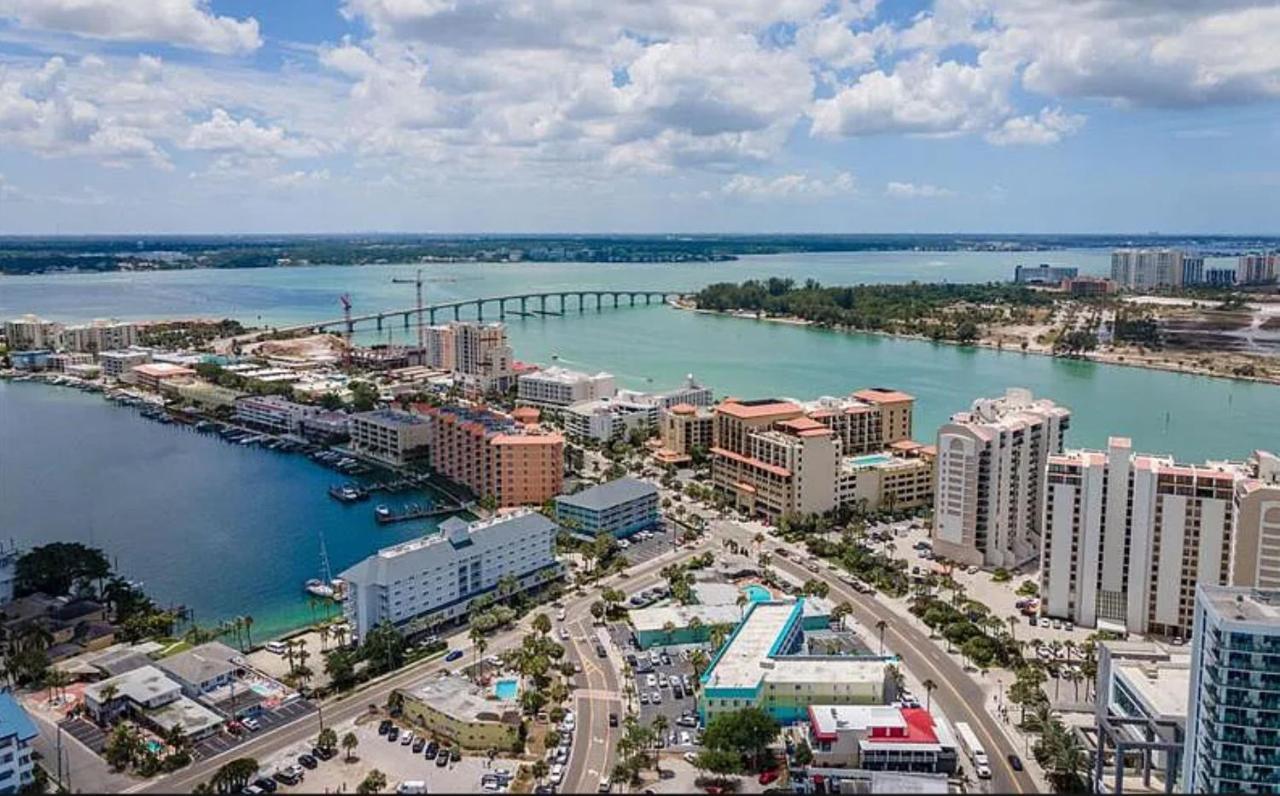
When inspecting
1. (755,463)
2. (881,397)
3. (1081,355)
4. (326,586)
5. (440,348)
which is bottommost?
(326,586)

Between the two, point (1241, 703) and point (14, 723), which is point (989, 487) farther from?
point (14, 723)

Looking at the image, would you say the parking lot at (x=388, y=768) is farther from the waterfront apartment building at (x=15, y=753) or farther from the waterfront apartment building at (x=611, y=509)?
the waterfront apartment building at (x=611, y=509)

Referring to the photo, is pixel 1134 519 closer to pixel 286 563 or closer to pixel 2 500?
pixel 286 563

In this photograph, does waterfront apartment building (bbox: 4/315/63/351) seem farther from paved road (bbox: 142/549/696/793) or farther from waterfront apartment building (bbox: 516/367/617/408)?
paved road (bbox: 142/549/696/793)

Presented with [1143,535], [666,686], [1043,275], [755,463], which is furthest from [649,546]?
[1043,275]

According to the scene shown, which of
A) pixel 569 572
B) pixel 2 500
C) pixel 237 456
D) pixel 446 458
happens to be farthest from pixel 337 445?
pixel 569 572

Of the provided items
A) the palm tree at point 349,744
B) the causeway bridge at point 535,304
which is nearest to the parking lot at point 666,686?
the palm tree at point 349,744
